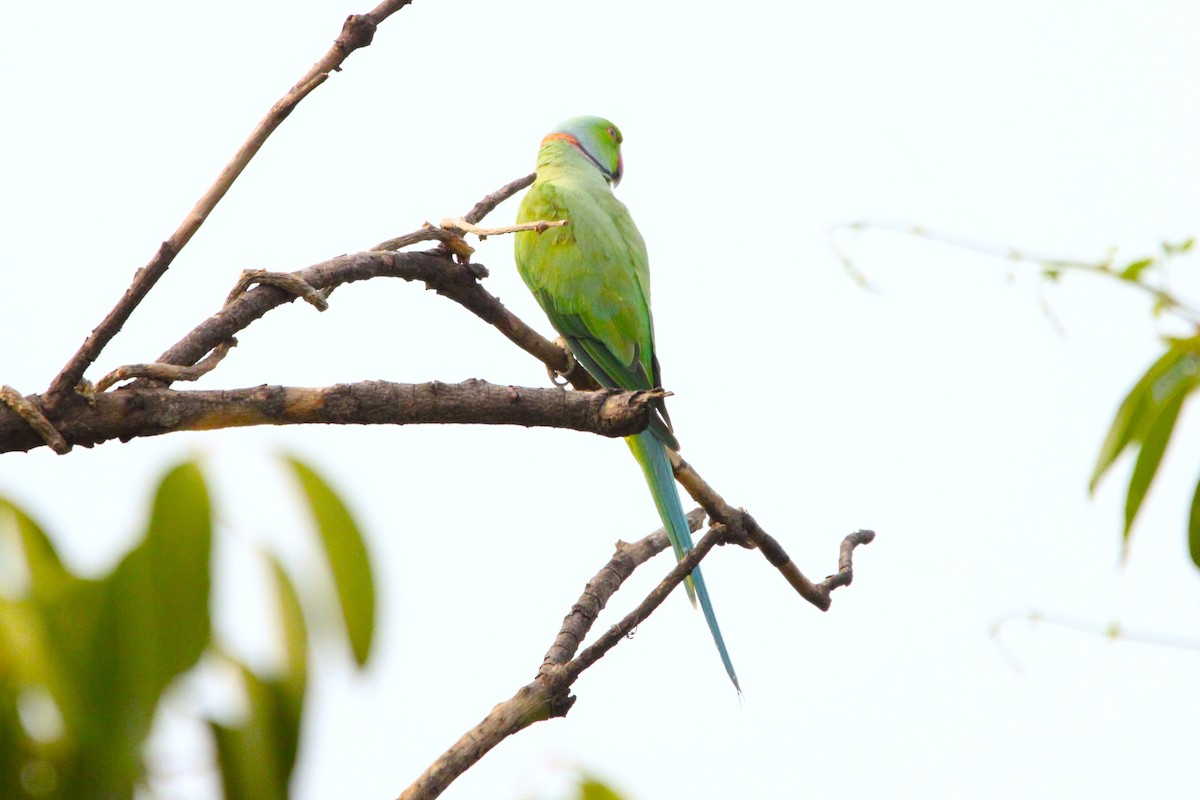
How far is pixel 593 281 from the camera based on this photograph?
320cm

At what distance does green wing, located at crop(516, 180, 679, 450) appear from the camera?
3113mm

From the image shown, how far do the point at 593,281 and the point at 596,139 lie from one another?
121 centimetres

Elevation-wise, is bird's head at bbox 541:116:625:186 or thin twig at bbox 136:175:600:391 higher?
bird's head at bbox 541:116:625:186

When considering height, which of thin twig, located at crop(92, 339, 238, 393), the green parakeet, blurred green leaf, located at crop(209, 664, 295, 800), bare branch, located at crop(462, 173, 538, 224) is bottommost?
blurred green leaf, located at crop(209, 664, 295, 800)

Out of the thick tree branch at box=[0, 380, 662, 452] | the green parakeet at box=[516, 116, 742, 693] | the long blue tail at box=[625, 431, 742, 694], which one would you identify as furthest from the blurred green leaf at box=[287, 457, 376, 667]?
the green parakeet at box=[516, 116, 742, 693]

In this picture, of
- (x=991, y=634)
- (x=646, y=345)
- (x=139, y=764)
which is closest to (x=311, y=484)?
(x=139, y=764)

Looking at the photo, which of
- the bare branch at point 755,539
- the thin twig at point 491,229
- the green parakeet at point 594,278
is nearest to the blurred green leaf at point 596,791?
the thin twig at point 491,229

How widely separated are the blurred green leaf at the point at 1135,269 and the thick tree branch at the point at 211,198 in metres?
0.83

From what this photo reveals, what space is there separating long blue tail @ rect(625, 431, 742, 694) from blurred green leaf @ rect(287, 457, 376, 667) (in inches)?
76.2

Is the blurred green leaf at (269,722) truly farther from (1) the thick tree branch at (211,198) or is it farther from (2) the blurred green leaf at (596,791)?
(1) the thick tree branch at (211,198)

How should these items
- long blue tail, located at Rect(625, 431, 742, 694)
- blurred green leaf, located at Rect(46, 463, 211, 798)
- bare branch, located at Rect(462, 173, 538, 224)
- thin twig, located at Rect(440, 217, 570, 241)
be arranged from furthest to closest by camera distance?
long blue tail, located at Rect(625, 431, 742, 694) → bare branch, located at Rect(462, 173, 538, 224) → thin twig, located at Rect(440, 217, 570, 241) → blurred green leaf, located at Rect(46, 463, 211, 798)

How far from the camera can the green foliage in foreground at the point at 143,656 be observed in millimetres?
542

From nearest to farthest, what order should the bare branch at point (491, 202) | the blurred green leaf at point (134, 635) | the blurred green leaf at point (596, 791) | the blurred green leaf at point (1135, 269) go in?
the blurred green leaf at point (134, 635), the blurred green leaf at point (596, 791), the blurred green leaf at point (1135, 269), the bare branch at point (491, 202)

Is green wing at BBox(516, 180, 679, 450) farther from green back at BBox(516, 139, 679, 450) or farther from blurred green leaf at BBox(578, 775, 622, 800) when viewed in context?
blurred green leaf at BBox(578, 775, 622, 800)
